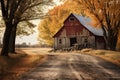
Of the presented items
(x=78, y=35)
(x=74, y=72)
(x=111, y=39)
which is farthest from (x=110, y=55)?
(x=78, y=35)

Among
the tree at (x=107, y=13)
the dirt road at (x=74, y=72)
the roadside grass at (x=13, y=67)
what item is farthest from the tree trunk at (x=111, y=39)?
the dirt road at (x=74, y=72)

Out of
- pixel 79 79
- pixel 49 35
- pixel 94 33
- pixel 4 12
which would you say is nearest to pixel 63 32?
pixel 94 33

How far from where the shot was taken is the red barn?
66438mm

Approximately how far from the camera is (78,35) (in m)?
68.4

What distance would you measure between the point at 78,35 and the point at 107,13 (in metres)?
20.2

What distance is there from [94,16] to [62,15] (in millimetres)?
40932

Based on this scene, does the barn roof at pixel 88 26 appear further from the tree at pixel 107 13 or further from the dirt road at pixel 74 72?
the dirt road at pixel 74 72

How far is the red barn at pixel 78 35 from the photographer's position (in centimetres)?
6644

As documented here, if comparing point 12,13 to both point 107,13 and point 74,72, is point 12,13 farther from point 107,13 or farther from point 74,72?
point 107,13

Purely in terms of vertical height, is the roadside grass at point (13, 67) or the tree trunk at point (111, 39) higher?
the tree trunk at point (111, 39)

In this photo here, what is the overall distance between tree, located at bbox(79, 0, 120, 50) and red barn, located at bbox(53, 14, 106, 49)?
1407 cm

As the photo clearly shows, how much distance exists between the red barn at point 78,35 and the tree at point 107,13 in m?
14.1

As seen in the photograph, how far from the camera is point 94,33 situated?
217 ft

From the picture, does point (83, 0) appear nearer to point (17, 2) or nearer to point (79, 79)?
point (17, 2)
